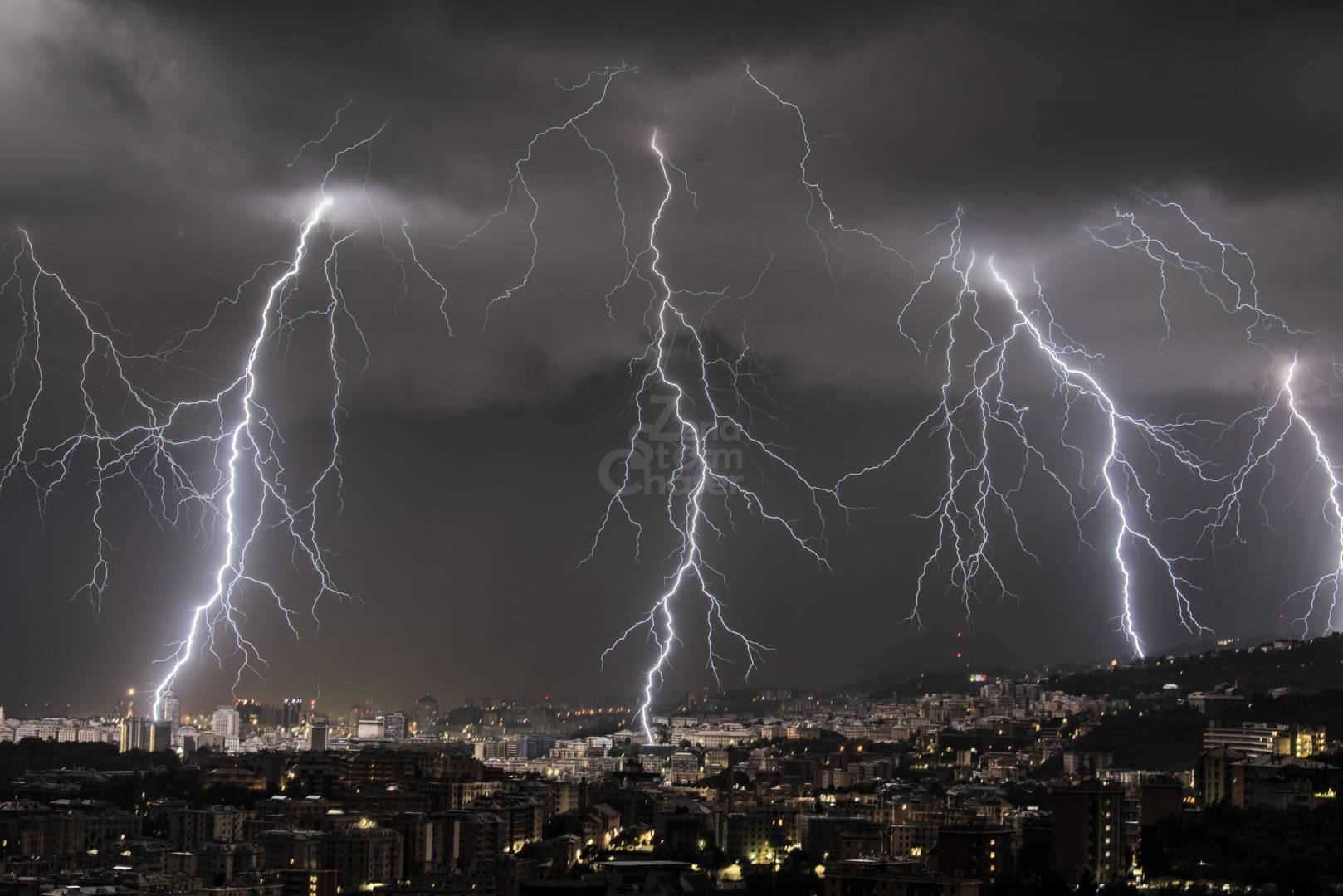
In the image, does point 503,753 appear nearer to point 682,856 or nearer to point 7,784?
point 7,784

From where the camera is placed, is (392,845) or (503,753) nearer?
(392,845)

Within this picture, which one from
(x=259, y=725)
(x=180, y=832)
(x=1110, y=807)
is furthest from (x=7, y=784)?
(x=259, y=725)

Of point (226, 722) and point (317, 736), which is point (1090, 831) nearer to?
point (317, 736)

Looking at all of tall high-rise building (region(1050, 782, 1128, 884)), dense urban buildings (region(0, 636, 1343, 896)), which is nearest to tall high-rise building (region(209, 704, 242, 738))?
dense urban buildings (region(0, 636, 1343, 896))

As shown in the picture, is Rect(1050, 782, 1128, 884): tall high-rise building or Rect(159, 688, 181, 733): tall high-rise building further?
Rect(159, 688, 181, 733): tall high-rise building

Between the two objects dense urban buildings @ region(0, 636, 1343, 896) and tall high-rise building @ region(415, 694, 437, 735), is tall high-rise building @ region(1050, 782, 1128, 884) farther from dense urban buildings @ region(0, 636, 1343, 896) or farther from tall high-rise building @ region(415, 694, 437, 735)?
tall high-rise building @ region(415, 694, 437, 735)

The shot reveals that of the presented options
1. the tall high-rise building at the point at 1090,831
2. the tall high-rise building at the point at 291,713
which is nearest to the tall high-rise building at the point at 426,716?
the tall high-rise building at the point at 291,713

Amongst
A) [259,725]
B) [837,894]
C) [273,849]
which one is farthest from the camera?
[259,725]
